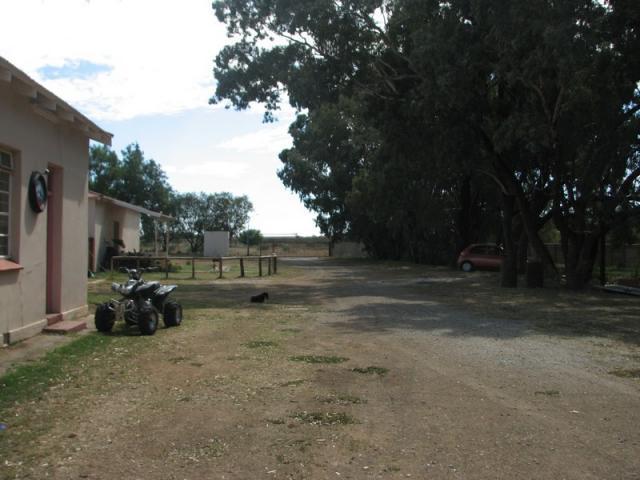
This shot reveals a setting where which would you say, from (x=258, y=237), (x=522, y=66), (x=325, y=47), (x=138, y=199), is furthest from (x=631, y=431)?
(x=258, y=237)

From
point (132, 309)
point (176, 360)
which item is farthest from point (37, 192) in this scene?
point (176, 360)

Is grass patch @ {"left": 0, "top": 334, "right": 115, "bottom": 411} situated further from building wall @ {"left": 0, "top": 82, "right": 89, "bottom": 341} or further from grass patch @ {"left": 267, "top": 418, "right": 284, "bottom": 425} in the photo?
grass patch @ {"left": 267, "top": 418, "right": 284, "bottom": 425}

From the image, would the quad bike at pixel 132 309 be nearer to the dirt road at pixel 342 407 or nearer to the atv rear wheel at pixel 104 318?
the atv rear wheel at pixel 104 318

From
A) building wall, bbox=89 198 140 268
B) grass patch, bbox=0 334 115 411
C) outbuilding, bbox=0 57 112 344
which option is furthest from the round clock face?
building wall, bbox=89 198 140 268

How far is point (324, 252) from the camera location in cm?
6894

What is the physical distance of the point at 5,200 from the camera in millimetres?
9078

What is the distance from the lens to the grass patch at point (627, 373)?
24.9ft

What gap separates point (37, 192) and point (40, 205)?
22 centimetres

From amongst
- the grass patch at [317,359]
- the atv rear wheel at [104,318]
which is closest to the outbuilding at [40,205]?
the atv rear wheel at [104,318]

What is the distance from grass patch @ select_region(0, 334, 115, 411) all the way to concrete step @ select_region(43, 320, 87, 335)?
2.01ft

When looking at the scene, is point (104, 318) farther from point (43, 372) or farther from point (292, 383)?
point (292, 383)

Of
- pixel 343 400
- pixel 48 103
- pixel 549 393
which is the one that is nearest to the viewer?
pixel 343 400

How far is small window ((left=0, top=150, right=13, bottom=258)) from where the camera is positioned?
897 centimetres

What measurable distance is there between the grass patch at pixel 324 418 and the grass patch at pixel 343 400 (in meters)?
0.40
